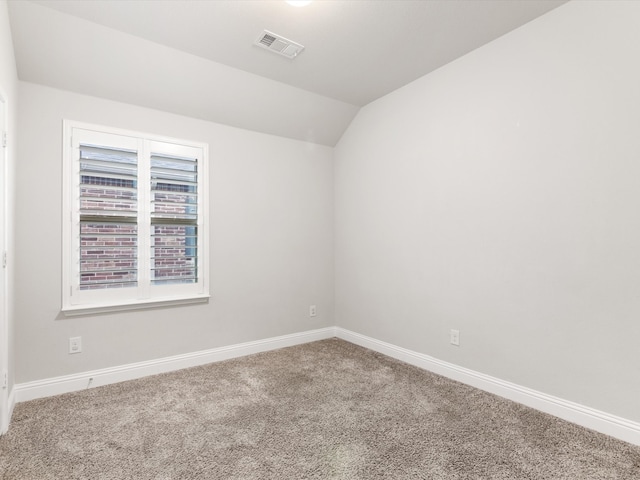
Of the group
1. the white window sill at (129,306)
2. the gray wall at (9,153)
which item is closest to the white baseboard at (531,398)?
the white window sill at (129,306)

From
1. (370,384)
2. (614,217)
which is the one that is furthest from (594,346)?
(370,384)

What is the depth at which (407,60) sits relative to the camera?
9.59 feet

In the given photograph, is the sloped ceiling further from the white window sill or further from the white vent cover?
the white window sill

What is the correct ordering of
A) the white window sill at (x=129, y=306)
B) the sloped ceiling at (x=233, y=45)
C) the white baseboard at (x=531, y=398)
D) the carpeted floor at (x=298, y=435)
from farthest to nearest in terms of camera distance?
1. the white window sill at (x=129, y=306)
2. the sloped ceiling at (x=233, y=45)
3. the white baseboard at (x=531, y=398)
4. the carpeted floor at (x=298, y=435)

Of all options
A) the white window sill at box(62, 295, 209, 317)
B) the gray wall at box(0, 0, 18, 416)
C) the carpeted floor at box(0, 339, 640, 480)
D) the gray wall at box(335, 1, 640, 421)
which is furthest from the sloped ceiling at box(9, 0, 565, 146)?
the carpeted floor at box(0, 339, 640, 480)

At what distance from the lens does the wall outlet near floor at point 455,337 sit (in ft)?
9.57

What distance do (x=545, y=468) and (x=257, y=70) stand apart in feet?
11.3

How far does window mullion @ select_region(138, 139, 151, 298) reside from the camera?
3018 mm

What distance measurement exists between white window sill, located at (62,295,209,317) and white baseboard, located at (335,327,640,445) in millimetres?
2015

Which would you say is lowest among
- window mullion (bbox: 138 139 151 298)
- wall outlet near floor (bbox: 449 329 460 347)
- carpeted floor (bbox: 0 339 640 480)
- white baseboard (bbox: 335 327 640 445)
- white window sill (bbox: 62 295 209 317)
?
carpeted floor (bbox: 0 339 640 480)

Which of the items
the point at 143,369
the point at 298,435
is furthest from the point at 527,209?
the point at 143,369

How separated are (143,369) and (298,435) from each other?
1.70m

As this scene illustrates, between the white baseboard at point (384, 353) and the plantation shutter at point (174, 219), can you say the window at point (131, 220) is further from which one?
the white baseboard at point (384, 353)

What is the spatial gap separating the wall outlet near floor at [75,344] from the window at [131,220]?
228mm
